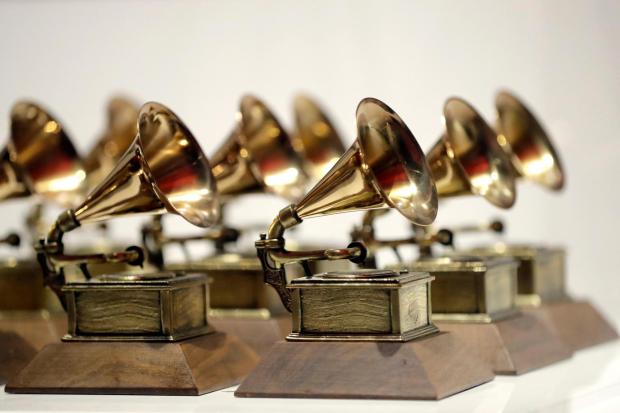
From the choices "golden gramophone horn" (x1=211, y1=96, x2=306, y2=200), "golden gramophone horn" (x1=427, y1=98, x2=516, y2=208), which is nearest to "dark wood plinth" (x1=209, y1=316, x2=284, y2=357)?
"golden gramophone horn" (x1=211, y1=96, x2=306, y2=200)

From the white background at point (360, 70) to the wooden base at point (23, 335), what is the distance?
5.65ft

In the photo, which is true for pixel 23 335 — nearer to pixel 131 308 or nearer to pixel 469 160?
pixel 131 308

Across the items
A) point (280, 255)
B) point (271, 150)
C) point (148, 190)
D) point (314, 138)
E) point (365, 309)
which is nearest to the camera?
point (365, 309)

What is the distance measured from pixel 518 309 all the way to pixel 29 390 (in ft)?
6.09

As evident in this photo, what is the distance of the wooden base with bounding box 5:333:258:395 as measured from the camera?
502 centimetres

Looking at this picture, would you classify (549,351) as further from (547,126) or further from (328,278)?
(547,126)

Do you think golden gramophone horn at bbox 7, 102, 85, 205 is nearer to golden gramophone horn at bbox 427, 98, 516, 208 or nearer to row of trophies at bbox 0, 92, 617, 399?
row of trophies at bbox 0, 92, 617, 399

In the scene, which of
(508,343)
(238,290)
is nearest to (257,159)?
(238,290)

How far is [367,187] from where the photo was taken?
4969mm

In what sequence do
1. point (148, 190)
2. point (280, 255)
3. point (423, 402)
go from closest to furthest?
point (423, 402), point (280, 255), point (148, 190)

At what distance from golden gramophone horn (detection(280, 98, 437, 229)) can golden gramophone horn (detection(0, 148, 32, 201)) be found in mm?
1818

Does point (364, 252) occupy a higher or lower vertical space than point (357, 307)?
higher

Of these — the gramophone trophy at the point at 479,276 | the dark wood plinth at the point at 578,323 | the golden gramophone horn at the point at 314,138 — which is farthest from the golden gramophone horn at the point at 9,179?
the dark wood plinth at the point at 578,323

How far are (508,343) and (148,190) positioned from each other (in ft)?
4.48
